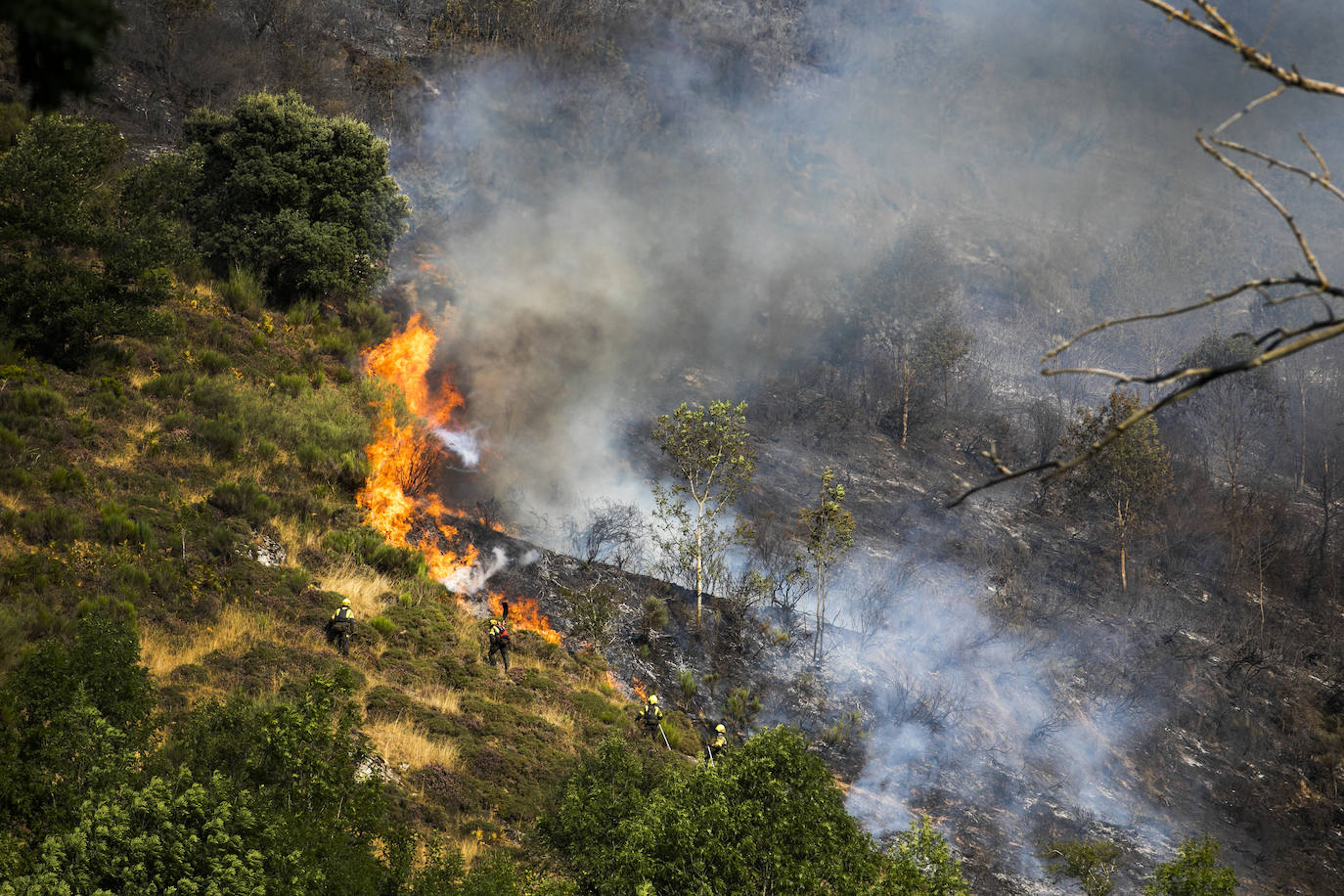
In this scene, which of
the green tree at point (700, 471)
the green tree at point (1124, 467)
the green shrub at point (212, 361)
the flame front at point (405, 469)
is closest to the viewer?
the green shrub at point (212, 361)

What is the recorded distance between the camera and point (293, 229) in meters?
29.2

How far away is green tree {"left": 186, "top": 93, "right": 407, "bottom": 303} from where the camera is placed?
96.8 ft

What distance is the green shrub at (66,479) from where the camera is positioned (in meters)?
16.6

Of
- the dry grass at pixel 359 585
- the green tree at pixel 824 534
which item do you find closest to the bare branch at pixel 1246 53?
the dry grass at pixel 359 585

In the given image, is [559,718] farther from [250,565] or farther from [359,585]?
[250,565]

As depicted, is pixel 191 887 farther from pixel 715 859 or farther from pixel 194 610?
pixel 194 610

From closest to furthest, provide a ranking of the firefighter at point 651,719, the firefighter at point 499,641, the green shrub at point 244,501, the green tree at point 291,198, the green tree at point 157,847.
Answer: the green tree at point 157,847, the green shrub at point 244,501, the firefighter at point 499,641, the firefighter at point 651,719, the green tree at point 291,198

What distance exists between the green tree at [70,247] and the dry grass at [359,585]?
6462mm

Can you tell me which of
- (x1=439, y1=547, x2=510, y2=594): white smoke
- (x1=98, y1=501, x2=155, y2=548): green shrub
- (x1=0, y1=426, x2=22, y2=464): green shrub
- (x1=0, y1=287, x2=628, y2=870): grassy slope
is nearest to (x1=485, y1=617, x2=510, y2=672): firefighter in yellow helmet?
(x1=0, y1=287, x2=628, y2=870): grassy slope

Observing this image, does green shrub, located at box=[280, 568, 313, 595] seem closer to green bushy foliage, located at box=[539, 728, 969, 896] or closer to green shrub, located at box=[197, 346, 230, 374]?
green shrub, located at box=[197, 346, 230, 374]

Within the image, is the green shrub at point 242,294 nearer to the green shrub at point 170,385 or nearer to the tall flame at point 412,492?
the tall flame at point 412,492

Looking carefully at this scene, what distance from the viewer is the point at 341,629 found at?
1714 cm

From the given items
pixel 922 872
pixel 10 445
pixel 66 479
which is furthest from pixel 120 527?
pixel 922 872

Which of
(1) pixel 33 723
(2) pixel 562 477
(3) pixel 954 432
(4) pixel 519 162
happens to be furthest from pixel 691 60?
(1) pixel 33 723
